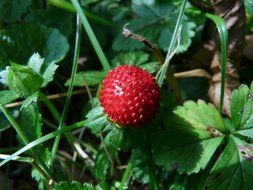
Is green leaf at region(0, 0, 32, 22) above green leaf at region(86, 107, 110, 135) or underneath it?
above

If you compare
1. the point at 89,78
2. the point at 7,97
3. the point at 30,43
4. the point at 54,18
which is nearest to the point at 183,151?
the point at 89,78

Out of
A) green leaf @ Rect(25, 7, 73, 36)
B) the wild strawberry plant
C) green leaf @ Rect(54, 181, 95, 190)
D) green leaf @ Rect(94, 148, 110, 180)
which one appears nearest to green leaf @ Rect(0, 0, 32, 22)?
the wild strawberry plant

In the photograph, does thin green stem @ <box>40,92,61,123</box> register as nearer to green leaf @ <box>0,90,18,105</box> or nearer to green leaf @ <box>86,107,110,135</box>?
green leaf @ <box>0,90,18,105</box>

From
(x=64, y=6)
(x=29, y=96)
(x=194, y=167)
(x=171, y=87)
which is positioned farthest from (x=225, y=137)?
(x=64, y=6)

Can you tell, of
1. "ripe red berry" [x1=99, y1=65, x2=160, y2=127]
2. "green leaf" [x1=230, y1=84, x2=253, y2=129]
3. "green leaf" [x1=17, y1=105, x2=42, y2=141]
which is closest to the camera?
"ripe red berry" [x1=99, y1=65, x2=160, y2=127]

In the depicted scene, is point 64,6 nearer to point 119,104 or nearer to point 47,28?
point 47,28

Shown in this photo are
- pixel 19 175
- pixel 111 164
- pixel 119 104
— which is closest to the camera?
pixel 119 104

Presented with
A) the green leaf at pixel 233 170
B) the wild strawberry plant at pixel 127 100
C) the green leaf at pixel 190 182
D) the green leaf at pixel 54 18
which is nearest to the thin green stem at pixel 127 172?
the wild strawberry plant at pixel 127 100
